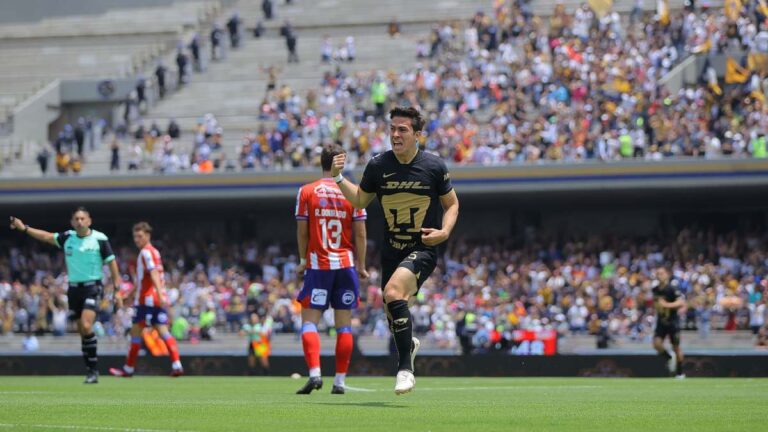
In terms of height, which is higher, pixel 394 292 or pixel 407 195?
pixel 407 195

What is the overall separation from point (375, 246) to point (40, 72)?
1921cm

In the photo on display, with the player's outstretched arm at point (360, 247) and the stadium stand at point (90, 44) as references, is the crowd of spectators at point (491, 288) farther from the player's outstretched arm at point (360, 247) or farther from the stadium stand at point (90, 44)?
the player's outstretched arm at point (360, 247)

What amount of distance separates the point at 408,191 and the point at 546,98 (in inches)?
1093

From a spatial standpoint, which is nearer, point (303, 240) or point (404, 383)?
point (404, 383)

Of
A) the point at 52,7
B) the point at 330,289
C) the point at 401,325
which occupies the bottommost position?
the point at 401,325

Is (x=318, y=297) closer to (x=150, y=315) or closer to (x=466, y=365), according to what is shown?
(x=150, y=315)

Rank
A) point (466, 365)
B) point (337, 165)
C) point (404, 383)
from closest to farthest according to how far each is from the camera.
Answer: point (404, 383), point (337, 165), point (466, 365)

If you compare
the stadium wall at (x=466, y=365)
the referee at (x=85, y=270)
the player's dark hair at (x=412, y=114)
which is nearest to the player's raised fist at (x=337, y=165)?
the player's dark hair at (x=412, y=114)

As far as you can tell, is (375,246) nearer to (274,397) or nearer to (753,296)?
(753,296)

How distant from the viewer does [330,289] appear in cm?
1364

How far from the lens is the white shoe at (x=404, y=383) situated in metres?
10.2

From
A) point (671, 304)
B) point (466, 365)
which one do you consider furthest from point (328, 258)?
point (466, 365)

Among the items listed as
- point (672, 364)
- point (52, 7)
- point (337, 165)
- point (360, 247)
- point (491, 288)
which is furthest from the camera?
point (52, 7)

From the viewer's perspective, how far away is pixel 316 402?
11258 millimetres
